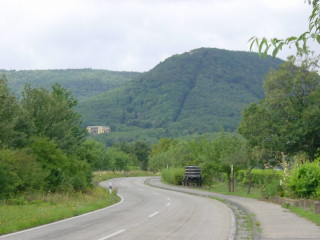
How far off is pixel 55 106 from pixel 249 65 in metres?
158

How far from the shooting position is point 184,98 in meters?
165

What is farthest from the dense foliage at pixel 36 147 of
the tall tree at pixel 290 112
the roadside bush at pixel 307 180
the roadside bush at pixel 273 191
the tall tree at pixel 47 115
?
the roadside bush at pixel 307 180

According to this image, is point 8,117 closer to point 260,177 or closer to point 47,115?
point 47,115

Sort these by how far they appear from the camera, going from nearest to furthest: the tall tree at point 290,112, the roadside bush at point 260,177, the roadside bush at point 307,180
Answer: the roadside bush at point 307,180 → the tall tree at point 290,112 → the roadside bush at point 260,177

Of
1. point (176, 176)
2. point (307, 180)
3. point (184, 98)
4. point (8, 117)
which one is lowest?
point (176, 176)

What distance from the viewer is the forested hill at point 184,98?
150000mm

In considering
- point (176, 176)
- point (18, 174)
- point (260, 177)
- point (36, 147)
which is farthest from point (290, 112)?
point (176, 176)

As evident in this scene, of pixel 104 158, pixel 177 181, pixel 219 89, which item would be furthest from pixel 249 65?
pixel 177 181

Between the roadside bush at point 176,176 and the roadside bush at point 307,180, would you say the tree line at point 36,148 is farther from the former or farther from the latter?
the roadside bush at point 176,176

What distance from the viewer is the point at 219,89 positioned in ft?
551

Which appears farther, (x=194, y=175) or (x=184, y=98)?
(x=184, y=98)

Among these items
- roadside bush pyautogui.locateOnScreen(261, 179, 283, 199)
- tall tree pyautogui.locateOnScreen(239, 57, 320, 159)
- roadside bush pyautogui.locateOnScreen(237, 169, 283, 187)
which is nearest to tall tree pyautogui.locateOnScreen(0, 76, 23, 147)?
tall tree pyautogui.locateOnScreen(239, 57, 320, 159)

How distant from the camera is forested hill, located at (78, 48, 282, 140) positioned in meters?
150

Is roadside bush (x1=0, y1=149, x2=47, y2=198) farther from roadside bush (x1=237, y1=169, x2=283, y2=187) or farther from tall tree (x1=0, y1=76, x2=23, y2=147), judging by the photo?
roadside bush (x1=237, y1=169, x2=283, y2=187)
